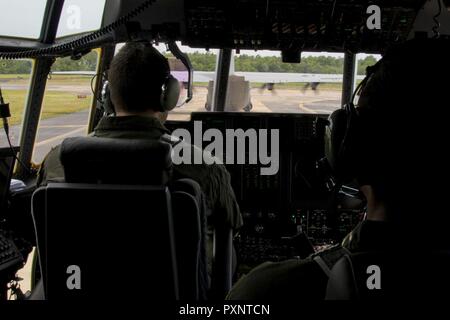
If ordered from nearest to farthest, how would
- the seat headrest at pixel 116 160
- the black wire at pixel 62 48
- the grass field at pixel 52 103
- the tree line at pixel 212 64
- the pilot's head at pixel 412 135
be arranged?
the pilot's head at pixel 412 135 < the seat headrest at pixel 116 160 < the black wire at pixel 62 48 < the tree line at pixel 212 64 < the grass field at pixel 52 103

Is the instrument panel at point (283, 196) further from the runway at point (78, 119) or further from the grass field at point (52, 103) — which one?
the grass field at point (52, 103)

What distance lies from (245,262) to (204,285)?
0.77 meters

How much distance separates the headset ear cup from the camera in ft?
5.16

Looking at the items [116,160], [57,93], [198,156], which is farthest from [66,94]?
[116,160]

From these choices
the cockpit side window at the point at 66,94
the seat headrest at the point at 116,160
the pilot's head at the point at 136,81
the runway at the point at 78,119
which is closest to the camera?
the seat headrest at the point at 116,160

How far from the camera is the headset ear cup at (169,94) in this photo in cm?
157

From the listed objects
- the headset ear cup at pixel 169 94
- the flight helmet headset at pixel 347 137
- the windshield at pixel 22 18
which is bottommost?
the flight helmet headset at pixel 347 137

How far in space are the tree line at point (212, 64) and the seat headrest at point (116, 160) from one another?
1.48 meters

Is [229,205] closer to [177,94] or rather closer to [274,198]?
[177,94]

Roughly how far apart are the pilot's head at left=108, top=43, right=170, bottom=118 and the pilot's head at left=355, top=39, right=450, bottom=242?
0.96m

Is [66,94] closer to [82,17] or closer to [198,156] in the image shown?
[82,17]

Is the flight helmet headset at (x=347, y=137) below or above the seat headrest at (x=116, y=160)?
above

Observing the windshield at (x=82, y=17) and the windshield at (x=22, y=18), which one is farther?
the windshield at (x=82, y=17)

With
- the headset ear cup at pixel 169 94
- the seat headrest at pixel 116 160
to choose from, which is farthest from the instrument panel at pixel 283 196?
the seat headrest at pixel 116 160
